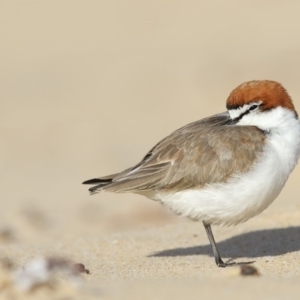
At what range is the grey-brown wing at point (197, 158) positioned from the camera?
770 centimetres

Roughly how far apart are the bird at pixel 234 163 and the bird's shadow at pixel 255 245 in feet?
1.78

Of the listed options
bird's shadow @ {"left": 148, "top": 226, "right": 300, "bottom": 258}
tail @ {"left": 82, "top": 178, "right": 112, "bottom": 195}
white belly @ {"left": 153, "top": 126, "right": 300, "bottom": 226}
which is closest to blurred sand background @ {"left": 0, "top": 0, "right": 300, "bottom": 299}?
bird's shadow @ {"left": 148, "top": 226, "right": 300, "bottom": 258}

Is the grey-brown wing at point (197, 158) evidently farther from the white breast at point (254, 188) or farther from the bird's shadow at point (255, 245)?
the bird's shadow at point (255, 245)

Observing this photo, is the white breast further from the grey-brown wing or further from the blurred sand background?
the blurred sand background

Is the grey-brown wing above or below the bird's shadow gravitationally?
above

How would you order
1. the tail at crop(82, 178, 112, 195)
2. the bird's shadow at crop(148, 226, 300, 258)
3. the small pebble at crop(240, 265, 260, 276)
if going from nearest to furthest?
1. the small pebble at crop(240, 265, 260, 276)
2. the tail at crop(82, 178, 112, 195)
3. the bird's shadow at crop(148, 226, 300, 258)

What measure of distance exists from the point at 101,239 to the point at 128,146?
6.10m

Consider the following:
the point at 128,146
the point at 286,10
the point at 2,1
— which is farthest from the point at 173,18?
the point at 128,146

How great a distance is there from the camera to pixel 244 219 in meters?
7.81

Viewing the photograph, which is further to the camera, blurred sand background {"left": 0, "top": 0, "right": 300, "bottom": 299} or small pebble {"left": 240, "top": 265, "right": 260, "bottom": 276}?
blurred sand background {"left": 0, "top": 0, "right": 300, "bottom": 299}

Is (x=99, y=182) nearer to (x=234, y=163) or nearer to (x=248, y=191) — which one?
(x=234, y=163)

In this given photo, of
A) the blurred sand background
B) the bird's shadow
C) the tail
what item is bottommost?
the bird's shadow

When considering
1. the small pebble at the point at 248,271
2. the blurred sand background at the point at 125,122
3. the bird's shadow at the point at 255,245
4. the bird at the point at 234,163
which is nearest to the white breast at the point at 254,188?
the bird at the point at 234,163

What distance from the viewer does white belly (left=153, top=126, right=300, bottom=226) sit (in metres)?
7.54
